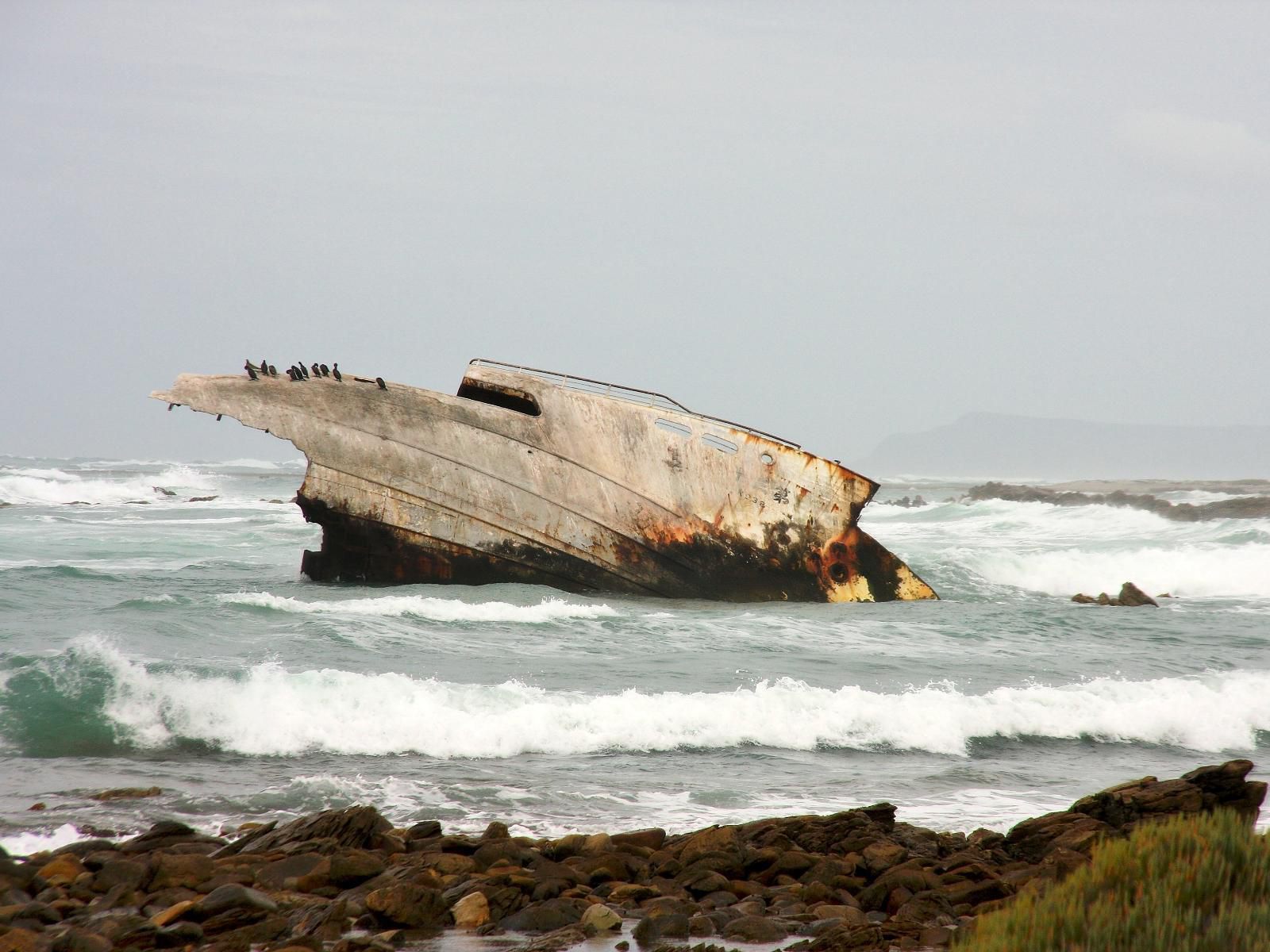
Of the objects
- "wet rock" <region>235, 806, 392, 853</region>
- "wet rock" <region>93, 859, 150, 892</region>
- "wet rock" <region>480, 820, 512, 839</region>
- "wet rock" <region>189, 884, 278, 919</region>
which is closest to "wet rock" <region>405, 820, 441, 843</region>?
"wet rock" <region>235, 806, 392, 853</region>

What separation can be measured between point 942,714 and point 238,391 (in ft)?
34.1

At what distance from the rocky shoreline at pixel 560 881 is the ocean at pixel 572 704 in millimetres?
766

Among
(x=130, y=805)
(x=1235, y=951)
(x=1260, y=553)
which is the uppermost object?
(x=1260, y=553)

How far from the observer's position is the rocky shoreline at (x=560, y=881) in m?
4.42

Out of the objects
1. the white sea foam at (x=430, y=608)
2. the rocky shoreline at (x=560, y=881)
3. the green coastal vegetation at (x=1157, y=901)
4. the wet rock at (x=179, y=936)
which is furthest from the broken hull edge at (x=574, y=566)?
the green coastal vegetation at (x=1157, y=901)

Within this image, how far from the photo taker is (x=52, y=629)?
11.0m

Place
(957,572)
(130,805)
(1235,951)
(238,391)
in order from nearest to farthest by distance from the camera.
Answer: (1235,951), (130,805), (238,391), (957,572)

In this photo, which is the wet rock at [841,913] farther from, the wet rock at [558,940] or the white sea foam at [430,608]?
the white sea foam at [430,608]

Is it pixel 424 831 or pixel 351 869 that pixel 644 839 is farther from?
pixel 351 869

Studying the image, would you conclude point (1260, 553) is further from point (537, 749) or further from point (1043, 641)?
point (537, 749)

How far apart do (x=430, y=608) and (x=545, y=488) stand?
2.72 metres

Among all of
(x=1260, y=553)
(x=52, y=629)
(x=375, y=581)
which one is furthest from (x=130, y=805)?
(x=1260, y=553)

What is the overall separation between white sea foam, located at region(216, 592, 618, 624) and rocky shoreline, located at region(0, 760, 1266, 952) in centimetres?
727

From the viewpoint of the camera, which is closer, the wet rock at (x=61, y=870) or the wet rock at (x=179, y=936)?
the wet rock at (x=179, y=936)
